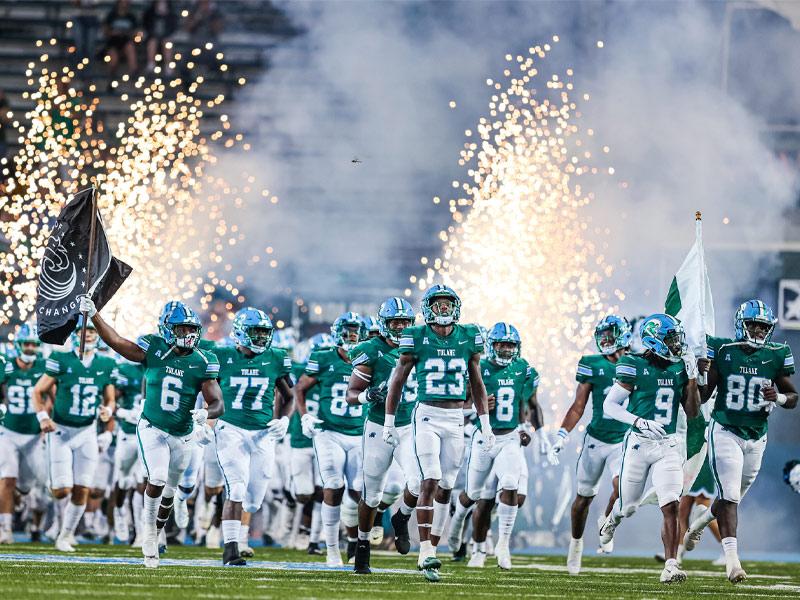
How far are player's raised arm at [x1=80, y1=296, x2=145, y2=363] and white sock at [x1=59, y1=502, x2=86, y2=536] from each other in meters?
2.75

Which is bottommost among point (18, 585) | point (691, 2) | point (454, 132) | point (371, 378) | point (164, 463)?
point (18, 585)

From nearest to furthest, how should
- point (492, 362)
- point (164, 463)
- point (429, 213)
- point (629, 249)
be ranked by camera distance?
point (164, 463) → point (492, 362) → point (629, 249) → point (429, 213)

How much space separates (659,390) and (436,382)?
1.46 metres

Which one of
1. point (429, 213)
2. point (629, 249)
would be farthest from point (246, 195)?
point (629, 249)

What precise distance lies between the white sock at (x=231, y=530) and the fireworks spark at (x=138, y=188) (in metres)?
8.52

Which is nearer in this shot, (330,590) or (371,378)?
(330,590)

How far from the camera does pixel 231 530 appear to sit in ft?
33.0

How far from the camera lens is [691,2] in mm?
20297

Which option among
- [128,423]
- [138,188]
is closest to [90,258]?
[128,423]

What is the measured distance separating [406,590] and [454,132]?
45.9 ft

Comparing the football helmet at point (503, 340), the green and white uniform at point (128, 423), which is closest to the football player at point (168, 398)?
the football helmet at point (503, 340)

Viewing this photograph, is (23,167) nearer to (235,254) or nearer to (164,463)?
(235,254)

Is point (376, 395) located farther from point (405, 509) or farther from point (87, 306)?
point (87, 306)

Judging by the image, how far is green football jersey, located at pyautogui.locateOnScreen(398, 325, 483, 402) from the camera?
921 centimetres
